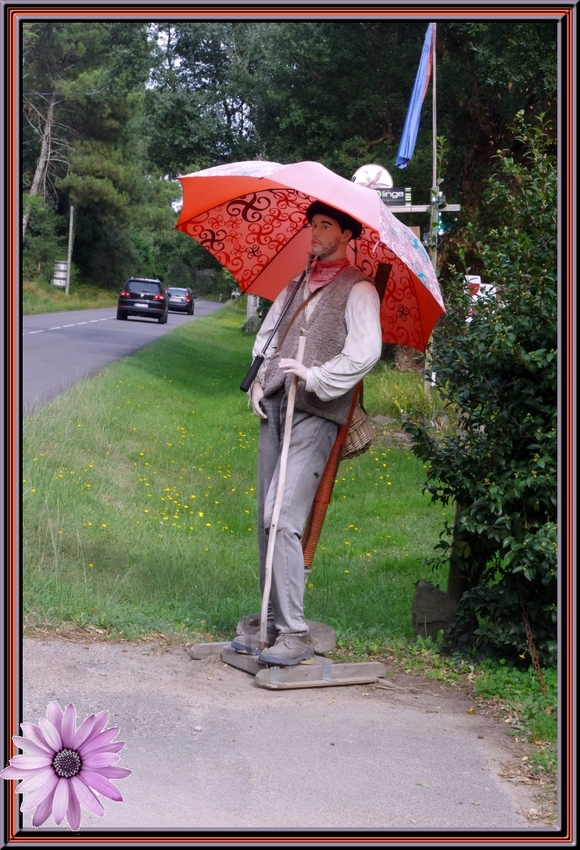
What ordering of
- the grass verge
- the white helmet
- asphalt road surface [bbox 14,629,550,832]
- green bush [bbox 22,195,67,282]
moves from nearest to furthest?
1. asphalt road surface [bbox 14,629,550,832]
2. the grass verge
3. the white helmet
4. green bush [bbox 22,195,67,282]

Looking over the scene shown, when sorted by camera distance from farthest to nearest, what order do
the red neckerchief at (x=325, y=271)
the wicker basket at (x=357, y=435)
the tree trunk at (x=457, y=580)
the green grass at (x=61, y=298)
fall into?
the green grass at (x=61, y=298), the tree trunk at (x=457, y=580), the wicker basket at (x=357, y=435), the red neckerchief at (x=325, y=271)

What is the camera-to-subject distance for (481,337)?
515cm

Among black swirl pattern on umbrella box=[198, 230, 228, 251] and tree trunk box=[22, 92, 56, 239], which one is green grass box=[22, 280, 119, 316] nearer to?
tree trunk box=[22, 92, 56, 239]

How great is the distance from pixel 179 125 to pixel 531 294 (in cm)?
2418

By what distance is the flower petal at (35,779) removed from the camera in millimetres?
2232

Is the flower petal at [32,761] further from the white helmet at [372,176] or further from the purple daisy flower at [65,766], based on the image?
the white helmet at [372,176]

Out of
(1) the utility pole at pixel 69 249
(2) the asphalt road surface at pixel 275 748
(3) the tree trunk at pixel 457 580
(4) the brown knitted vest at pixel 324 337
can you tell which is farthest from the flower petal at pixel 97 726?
(1) the utility pole at pixel 69 249

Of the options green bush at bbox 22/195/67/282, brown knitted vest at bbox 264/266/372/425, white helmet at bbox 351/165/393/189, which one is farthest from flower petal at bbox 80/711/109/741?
green bush at bbox 22/195/67/282

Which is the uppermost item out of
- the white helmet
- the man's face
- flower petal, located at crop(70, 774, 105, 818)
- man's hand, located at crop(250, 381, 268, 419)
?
the white helmet

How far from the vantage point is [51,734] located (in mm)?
2275

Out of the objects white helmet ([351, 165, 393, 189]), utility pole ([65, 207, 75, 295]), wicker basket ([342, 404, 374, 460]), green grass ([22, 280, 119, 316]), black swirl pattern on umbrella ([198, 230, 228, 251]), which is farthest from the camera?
utility pole ([65, 207, 75, 295])

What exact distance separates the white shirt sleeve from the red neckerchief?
0.50 ft

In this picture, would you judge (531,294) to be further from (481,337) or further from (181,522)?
(181,522)

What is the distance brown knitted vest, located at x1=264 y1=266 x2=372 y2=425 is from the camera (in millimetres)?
4871
